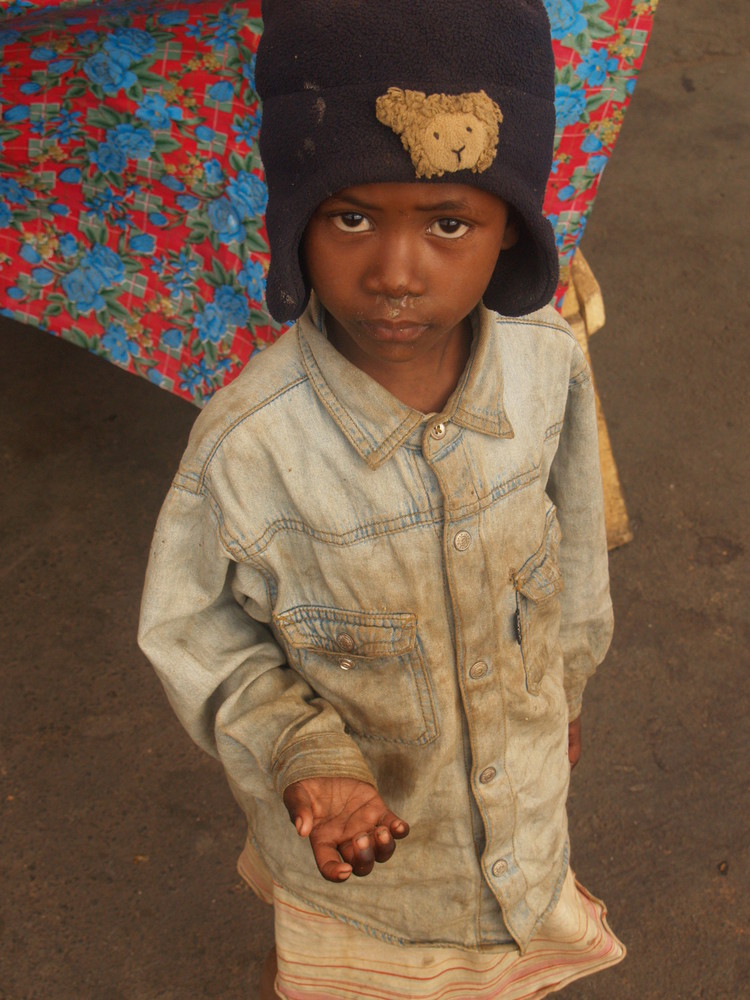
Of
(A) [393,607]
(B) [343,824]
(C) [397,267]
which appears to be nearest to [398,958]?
(B) [343,824]

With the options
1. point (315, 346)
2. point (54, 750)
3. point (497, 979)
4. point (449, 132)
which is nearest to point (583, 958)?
point (497, 979)

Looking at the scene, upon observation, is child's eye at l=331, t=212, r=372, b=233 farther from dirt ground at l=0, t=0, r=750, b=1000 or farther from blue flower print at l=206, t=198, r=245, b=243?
dirt ground at l=0, t=0, r=750, b=1000

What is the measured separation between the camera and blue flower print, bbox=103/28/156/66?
1.86 m

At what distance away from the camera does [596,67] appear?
74.7 inches

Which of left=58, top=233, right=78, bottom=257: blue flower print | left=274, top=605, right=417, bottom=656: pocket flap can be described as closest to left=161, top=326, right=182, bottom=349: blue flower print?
left=58, top=233, right=78, bottom=257: blue flower print

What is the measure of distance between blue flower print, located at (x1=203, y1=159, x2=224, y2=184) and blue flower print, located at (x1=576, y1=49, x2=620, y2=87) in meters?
0.69

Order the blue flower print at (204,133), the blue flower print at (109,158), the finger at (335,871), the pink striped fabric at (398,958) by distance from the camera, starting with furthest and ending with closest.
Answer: the blue flower print at (109,158) < the blue flower print at (204,133) < the pink striped fabric at (398,958) < the finger at (335,871)

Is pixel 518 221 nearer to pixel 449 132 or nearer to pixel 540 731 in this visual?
pixel 449 132

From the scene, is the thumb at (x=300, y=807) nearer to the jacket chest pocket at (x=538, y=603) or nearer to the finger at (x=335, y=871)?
the finger at (x=335, y=871)

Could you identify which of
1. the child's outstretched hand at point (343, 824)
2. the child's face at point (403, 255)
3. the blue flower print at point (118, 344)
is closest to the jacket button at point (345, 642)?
the child's outstretched hand at point (343, 824)

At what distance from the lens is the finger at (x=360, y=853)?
3.38ft

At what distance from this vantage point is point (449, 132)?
2.92 feet

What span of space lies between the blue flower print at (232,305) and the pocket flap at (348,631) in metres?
1.06

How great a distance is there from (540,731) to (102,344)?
4.81 ft
